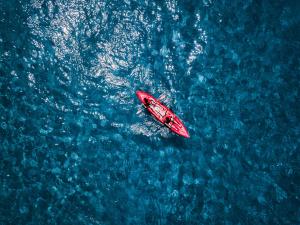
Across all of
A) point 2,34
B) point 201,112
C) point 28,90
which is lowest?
point 201,112

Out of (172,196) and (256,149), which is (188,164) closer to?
(172,196)

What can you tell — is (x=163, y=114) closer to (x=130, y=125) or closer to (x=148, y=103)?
(x=148, y=103)

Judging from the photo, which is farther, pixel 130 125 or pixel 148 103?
pixel 130 125

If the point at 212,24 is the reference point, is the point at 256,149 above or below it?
below

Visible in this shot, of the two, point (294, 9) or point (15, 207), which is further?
point (294, 9)

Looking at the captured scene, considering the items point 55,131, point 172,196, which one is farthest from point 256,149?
point 55,131

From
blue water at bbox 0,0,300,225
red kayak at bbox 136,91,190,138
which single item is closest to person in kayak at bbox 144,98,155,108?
red kayak at bbox 136,91,190,138

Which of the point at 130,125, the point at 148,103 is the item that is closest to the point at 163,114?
the point at 148,103
